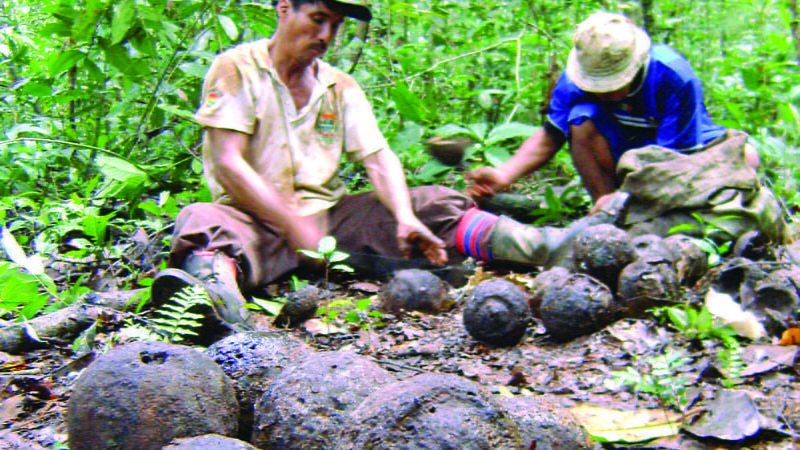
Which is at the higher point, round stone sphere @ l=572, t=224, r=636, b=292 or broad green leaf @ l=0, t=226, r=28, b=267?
broad green leaf @ l=0, t=226, r=28, b=267

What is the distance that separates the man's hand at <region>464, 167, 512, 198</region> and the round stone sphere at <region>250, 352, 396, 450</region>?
269 centimetres

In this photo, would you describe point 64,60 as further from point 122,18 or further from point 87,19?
point 122,18

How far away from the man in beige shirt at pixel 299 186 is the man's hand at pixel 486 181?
0.38 meters

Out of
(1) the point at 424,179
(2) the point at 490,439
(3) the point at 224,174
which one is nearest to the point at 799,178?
(1) the point at 424,179

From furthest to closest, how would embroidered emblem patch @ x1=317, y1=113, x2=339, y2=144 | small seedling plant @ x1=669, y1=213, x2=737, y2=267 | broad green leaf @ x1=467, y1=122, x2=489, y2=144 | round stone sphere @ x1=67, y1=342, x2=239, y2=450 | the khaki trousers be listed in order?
broad green leaf @ x1=467, y1=122, x2=489, y2=144
embroidered emblem patch @ x1=317, y1=113, x2=339, y2=144
the khaki trousers
small seedling plant @ x1=669, y1=213, x2=737, y2=267
round stone sphere @ x1=67, y1=342, x2=239, y2=450

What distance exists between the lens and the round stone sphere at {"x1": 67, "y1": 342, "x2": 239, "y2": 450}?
1.76 m

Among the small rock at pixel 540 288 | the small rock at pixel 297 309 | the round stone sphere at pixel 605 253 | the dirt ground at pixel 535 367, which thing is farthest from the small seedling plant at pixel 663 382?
the small rock at pixel 297 309

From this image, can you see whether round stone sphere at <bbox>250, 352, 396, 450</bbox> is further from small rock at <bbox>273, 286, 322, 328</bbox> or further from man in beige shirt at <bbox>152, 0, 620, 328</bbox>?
man in beige shirt at <bbox>152, 0, 620, 328</bbox>

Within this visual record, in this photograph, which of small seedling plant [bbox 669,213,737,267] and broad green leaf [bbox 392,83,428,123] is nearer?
small seedling plant [bbox 669,213,737,267]

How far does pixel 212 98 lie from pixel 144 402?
7.03 ft

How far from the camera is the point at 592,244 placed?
3303 millimetres

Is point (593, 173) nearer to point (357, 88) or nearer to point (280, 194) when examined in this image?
point (357, 88)

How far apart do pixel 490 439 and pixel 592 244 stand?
193 cm

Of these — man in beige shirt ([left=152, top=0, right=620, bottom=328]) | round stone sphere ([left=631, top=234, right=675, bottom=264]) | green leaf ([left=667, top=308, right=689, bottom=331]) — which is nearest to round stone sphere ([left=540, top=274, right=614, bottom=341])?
green leaf ([left=667, top=308, right=689, bottom=331])
